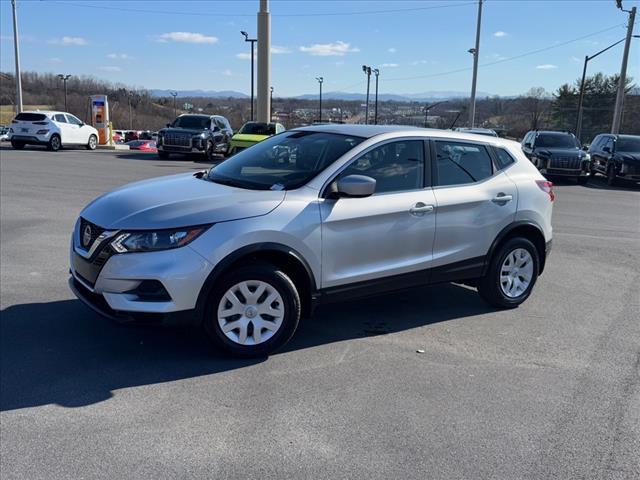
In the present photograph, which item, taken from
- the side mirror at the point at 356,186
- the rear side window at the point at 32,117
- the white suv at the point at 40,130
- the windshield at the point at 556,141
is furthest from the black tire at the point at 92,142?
the side mirror at the point at 356,186

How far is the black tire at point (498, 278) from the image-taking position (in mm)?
5691

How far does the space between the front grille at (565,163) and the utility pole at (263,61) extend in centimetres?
1328

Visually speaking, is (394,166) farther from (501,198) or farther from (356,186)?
(501,198)

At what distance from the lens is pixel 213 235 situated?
13.7 feet

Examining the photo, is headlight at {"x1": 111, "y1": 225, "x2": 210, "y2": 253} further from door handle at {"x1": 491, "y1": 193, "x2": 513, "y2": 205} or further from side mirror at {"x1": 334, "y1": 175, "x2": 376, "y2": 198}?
door handle at {"x1": 491, "y1": 193, "x2": 513, "y2": 205}

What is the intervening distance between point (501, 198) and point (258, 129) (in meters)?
17.6

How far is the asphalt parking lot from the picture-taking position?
321cm

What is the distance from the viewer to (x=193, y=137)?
22.9 meters

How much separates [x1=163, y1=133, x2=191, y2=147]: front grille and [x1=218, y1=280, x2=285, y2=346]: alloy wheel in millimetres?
19526

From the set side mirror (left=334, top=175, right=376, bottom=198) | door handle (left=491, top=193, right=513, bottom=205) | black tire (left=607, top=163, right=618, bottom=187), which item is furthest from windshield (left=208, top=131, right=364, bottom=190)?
black tire (left=607, top=163, right=618, bottom=187)

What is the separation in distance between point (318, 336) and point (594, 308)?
297cm

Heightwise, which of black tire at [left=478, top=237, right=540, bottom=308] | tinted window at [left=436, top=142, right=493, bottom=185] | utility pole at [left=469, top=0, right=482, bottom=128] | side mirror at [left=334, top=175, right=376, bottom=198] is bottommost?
black tire at [left=478, top=237, right=540, bottom=308]

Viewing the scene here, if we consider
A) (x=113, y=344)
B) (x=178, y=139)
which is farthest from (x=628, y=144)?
(x=113, y=344)

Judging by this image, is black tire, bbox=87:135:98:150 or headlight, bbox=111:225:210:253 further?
black tire, bbox=87:135:98:150
